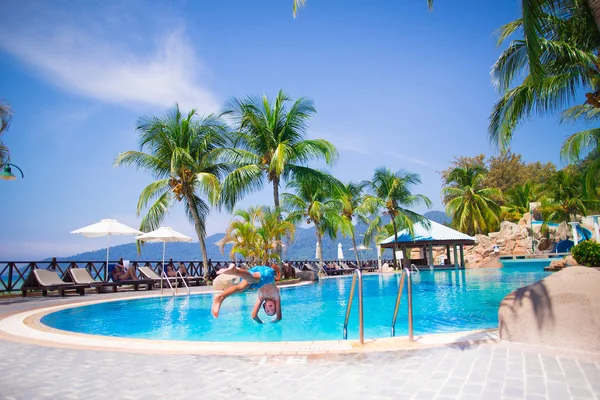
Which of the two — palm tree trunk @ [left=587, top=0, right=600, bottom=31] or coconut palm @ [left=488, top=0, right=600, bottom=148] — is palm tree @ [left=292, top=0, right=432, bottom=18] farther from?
coconut palm @ [left=488, top=0, right=600, bottom=148]

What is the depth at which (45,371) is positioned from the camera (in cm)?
360

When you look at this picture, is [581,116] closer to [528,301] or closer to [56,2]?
[528,301]

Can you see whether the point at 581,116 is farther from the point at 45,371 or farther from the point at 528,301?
the point at 45,371

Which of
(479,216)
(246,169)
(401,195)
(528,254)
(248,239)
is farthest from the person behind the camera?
(479,216)

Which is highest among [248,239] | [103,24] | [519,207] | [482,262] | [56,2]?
[56,2]

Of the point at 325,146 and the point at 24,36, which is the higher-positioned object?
the point at 24,36

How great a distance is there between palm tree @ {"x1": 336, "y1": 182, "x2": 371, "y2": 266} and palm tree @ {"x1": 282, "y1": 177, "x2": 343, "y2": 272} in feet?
1.78

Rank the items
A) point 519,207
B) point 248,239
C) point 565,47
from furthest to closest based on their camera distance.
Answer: point 519,207 → point 248,239 → point 565,47

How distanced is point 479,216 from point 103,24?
32.6m

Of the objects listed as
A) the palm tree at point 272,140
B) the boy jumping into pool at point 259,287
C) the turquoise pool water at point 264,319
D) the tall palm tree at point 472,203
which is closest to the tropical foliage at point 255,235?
the palm tree at point 272,140

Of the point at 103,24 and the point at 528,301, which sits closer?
the point at 528,301

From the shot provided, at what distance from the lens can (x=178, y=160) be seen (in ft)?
56.7

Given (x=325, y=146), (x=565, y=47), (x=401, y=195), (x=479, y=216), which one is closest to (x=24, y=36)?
(x=325, y=146)

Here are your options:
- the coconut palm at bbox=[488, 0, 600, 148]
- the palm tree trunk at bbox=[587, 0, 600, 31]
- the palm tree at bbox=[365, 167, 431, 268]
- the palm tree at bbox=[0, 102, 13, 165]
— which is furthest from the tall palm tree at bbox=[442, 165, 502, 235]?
the palm tree trunk at bbox=[587, 0, 600, 31]
